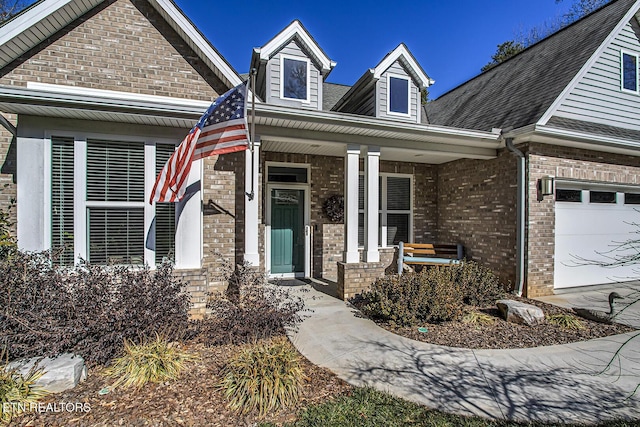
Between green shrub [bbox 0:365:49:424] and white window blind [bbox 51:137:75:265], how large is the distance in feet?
7.27

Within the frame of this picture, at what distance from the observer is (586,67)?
23.6 feet

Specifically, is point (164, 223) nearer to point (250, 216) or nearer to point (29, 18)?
point (250, 216)

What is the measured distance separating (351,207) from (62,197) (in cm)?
478

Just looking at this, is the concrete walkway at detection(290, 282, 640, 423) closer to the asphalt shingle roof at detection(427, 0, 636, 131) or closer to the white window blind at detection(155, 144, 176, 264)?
the white window blind at detection(155, 144, 176, 264)

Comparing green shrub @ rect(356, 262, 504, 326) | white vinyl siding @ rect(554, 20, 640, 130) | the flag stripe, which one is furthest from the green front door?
white vinyl siding @ rect(554, 20, 640, 130)

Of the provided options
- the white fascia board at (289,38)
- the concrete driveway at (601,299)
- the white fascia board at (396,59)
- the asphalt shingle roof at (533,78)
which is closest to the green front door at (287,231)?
the white fascia board at (289,38)

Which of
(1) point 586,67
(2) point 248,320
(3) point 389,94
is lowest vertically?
(2) point 248,320

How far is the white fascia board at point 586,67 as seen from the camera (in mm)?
6750

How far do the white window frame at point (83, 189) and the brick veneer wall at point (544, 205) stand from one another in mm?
6792

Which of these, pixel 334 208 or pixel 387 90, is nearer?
pixel 334 208

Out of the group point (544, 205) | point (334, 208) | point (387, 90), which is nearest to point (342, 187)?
point (334, 208)

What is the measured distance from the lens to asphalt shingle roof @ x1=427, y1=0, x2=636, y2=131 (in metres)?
7.25

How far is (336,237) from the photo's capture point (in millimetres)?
8344

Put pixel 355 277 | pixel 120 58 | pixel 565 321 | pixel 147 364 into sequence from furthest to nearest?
pixel 355 277 → pixel 120 58 → pixel 565 321 → pixel 147 364
